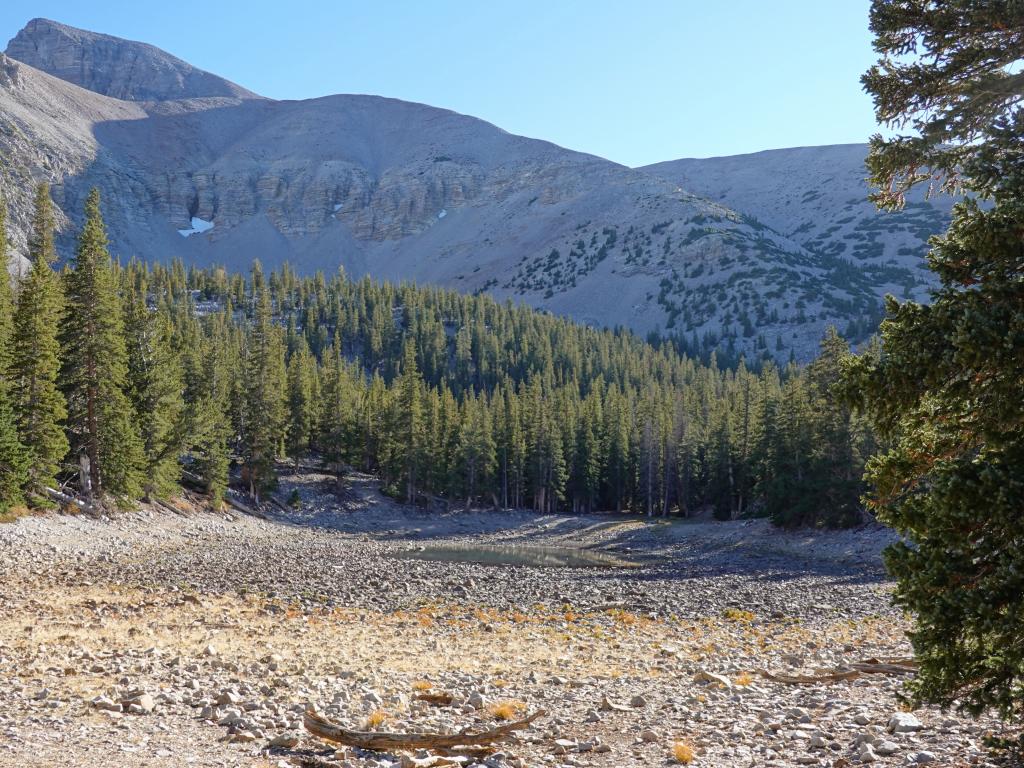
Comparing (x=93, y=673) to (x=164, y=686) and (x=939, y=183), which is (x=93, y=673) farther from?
(x=939, y=183)

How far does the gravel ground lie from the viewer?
8.88 metres

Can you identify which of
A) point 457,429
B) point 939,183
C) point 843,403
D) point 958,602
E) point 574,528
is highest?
point 939,183

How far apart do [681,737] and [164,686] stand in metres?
7.37

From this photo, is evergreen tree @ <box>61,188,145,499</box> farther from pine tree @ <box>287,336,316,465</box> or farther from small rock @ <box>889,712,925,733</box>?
small rock @ <box>889,712,925,733</box>

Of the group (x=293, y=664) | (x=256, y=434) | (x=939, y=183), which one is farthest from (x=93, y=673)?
(x=256, y=434)

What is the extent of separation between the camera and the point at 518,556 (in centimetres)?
4597

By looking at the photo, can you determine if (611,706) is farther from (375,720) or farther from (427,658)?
(427,658)

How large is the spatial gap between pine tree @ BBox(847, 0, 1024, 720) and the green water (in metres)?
33.2

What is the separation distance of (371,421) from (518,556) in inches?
1528


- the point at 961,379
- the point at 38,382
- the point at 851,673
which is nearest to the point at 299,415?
the point at 38,382

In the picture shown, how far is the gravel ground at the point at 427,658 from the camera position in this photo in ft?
29.1

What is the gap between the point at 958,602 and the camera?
6461 millimetres

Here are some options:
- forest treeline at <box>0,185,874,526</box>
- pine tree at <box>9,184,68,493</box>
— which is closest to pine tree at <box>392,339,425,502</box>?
forest treeline at <box>0,185,874,526</box>

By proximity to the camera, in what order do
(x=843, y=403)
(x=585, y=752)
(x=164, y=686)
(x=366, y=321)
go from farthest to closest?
1. (x=366, y=321)
2. (x=164, y=686)
3. (x=585, y=752)
4. (x=843, y=403)
